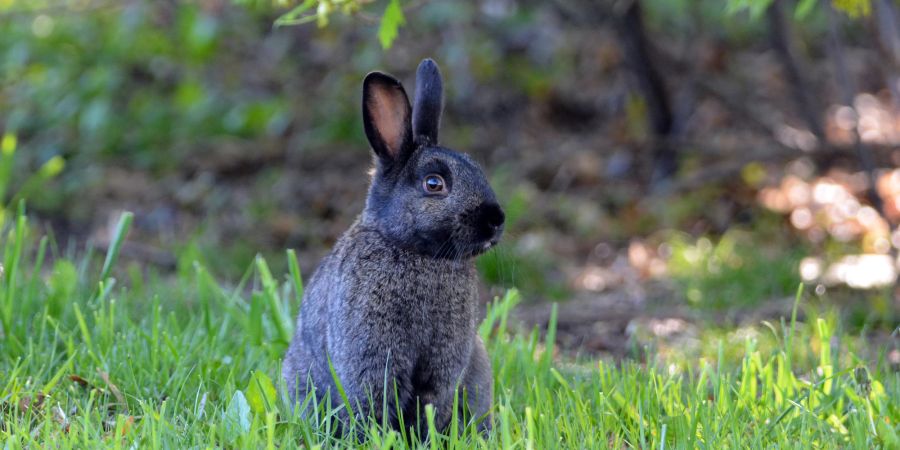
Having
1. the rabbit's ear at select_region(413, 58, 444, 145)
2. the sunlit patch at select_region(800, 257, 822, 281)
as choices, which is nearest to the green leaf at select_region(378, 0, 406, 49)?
the rabbit's ear at select_region(413, 58, 444, 145)

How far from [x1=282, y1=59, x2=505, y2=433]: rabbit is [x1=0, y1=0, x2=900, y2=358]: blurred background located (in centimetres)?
289

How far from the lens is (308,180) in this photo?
29.0ft

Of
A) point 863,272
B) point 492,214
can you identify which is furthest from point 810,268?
point 492,214

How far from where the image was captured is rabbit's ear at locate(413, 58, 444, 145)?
148 inches

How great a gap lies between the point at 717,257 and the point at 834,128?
2.81 m

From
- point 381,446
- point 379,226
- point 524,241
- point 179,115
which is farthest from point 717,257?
point 179,115

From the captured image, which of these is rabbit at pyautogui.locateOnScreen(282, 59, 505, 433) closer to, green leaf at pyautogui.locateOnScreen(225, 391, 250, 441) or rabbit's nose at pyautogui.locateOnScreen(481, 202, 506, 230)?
rabbit's nose at pyautogui.locateOnScreen(481, 202, 506, 230)

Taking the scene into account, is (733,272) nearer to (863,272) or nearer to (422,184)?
(863,272)

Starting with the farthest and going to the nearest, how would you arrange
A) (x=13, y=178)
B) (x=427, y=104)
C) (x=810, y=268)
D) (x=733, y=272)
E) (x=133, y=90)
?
(x=133, y=90) → (x=13, y=178) → (x=810, y=268) → (x=733, y=272) → (x=427, y=104)

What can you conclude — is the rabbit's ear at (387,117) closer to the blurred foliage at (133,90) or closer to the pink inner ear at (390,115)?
the pink inner ear at (390,115)

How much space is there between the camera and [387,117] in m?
3.64

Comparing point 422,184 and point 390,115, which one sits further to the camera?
point 390,115

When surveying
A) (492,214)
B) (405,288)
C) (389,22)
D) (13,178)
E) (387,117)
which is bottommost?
(13,178)

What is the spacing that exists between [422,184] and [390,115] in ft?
0.90
